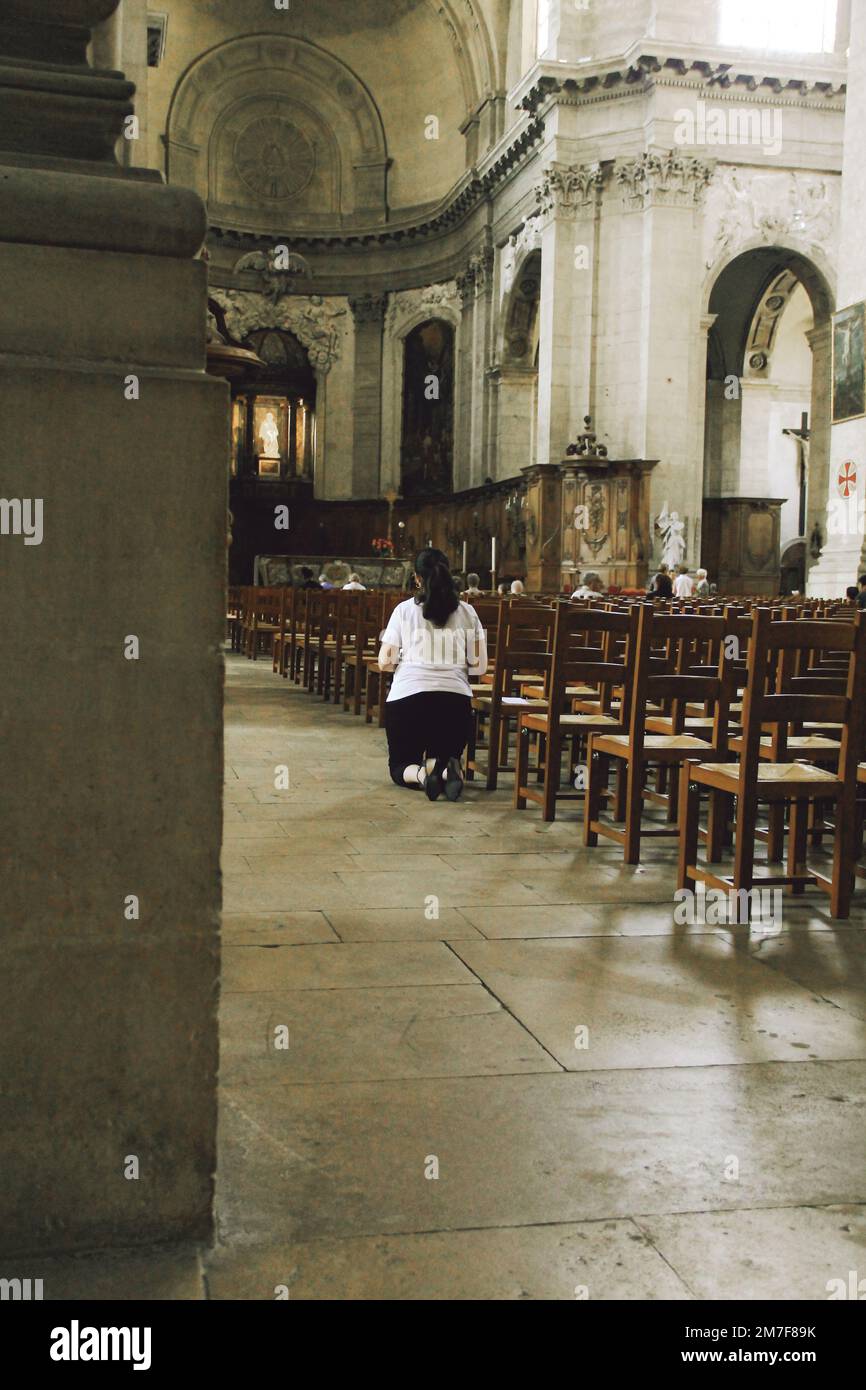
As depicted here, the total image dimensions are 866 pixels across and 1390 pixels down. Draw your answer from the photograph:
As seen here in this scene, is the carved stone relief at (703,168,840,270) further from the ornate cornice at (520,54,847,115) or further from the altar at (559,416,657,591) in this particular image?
the altar at (559,416,657,591)

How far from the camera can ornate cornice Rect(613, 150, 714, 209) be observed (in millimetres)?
22625

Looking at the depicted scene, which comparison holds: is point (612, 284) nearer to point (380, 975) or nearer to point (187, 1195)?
point (380, 975)

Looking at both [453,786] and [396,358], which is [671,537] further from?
[453,786]

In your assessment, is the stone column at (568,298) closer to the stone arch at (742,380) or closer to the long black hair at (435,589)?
the stone arch at (742,380)

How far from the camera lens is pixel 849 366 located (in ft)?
55.5

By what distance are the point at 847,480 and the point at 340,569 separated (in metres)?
14.4

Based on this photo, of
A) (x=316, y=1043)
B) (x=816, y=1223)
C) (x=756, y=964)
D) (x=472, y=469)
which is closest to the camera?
(x=816, y=1223)

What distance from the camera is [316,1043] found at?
3.21m

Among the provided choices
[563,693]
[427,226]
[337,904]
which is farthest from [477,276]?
[337,904]

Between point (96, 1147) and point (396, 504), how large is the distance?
32.3 metres

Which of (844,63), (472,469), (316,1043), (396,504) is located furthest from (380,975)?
(396,504)

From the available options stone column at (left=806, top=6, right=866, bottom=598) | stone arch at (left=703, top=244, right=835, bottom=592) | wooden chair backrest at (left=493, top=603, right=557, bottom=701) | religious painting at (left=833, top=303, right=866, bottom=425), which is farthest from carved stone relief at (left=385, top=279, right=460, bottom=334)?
wooden chair backrest at (left=493, top=603, right=557, bottom=701)

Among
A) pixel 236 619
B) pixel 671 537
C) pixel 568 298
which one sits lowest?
pixel 236 619

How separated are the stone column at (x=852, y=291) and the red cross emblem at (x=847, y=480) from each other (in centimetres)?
2
